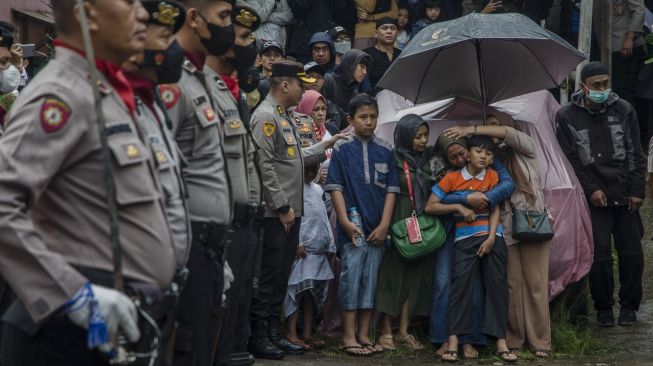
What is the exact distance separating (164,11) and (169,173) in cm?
88

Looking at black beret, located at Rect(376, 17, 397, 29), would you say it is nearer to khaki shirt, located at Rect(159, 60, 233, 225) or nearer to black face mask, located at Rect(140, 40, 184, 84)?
khaki shirt, located at Rect(159, 60, 233, 225)

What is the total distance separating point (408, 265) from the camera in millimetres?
8773

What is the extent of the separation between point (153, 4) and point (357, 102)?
164 inches

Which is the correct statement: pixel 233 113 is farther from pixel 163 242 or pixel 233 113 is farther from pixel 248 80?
pixel 163 242

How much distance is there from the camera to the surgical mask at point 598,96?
30.6 ft

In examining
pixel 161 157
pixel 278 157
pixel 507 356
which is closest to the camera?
pixel 161 157

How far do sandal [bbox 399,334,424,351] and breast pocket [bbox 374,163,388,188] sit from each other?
1160 mm

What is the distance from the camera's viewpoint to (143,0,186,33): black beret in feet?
15.1

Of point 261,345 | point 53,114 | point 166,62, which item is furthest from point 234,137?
point 261,345

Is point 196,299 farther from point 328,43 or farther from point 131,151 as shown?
point 328,43

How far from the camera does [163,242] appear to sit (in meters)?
3.72

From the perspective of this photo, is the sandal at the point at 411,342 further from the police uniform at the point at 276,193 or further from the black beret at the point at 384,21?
the black beret at the point at 384,21

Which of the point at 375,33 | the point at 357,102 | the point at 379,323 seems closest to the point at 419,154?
→ the point at 357,102

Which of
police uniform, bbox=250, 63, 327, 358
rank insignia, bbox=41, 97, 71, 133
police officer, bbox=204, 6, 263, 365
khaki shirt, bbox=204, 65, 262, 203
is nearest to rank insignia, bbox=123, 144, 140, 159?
rank insignia, bbox=41, 97, 71, 133
